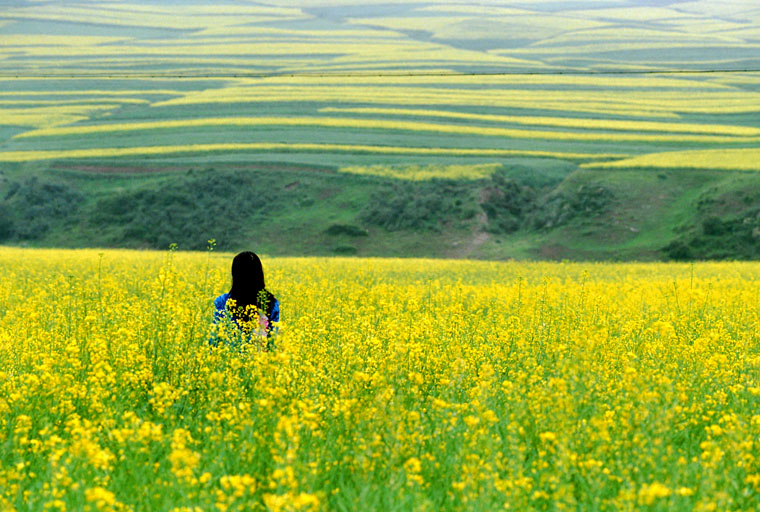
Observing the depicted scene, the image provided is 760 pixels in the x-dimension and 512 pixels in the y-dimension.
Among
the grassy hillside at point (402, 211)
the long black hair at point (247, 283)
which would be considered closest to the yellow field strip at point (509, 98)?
the grassy hillside at point (402, 211)

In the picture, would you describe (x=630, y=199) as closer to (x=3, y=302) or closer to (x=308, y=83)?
(x=3, y=302)

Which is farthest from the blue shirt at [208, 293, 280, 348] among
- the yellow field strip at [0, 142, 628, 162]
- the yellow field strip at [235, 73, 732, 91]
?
the yellow field strip at [235, 73, 732, 91]

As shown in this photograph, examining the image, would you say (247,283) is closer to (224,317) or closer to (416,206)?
(224,317)

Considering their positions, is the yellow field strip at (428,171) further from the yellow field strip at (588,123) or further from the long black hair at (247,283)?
the long black hair at (247,283)

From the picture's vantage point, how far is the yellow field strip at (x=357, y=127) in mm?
70250

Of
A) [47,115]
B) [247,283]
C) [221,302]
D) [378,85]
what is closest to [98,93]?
[47,115]

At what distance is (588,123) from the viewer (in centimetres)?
7725

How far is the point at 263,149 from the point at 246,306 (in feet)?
187

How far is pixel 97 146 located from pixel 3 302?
5739cm

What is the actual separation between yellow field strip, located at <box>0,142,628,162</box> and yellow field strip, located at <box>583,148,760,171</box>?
6.42m

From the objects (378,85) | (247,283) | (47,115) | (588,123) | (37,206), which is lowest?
(37,206)

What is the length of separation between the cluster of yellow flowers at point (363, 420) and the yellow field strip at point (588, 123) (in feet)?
222

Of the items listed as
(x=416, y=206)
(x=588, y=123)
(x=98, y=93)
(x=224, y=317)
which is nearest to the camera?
(x=224, y=317)

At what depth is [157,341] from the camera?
701cm
